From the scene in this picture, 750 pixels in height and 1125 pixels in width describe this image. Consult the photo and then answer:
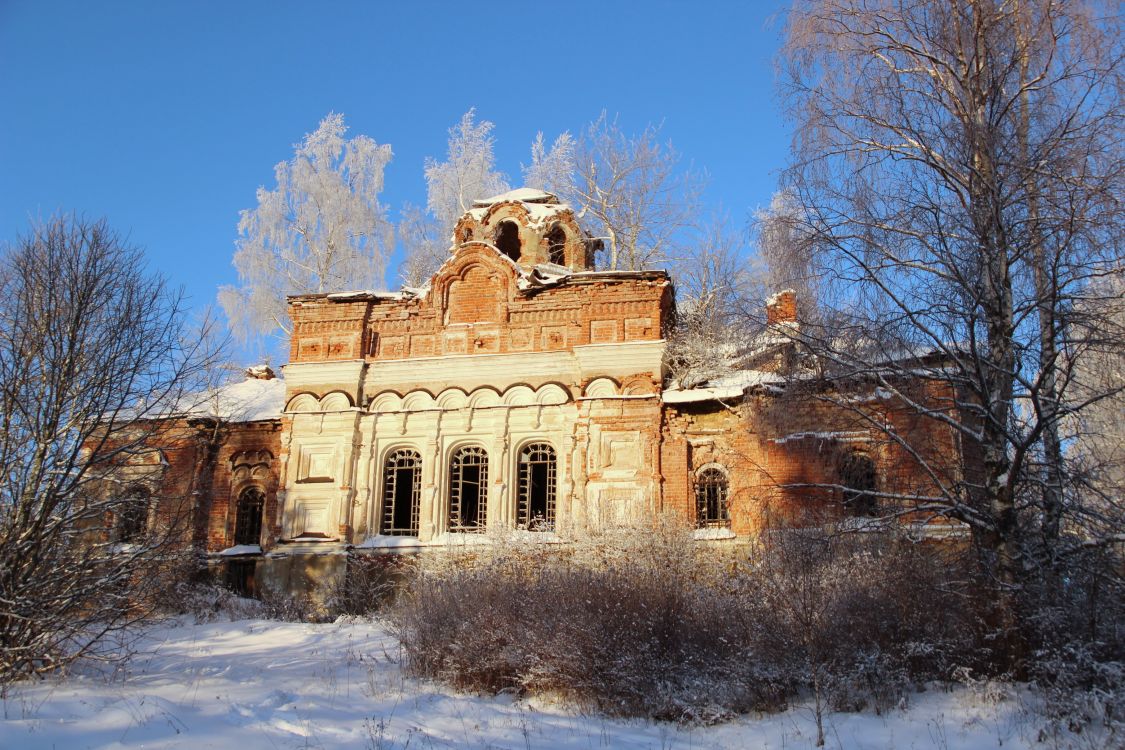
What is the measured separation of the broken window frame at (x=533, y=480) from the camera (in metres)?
17.9

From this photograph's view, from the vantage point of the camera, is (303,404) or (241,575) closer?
(303,404)

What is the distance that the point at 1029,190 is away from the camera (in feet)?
30.0

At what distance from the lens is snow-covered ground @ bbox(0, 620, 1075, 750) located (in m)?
7.70

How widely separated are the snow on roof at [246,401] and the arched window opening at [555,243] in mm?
6728

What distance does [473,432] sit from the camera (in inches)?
723

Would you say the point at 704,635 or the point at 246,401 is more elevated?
the point at 246,401

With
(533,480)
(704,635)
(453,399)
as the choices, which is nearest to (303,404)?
(453,399)

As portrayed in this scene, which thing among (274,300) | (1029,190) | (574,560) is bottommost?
(574,560)

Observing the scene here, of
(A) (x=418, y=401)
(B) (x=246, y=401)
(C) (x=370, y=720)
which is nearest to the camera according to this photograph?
(C) (x=370, y=720)

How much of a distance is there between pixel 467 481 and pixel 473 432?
3.22 feet

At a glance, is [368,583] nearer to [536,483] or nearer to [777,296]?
[536,483]

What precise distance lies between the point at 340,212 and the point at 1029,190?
2373cm

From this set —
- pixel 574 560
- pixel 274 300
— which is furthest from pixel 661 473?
pixel 274 300

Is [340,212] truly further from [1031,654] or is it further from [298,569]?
[1031,654]
